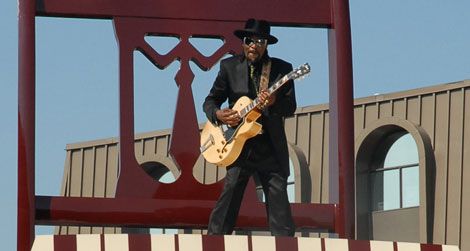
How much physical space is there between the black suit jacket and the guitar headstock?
8.1 inches

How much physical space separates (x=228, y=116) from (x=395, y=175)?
35029 mm

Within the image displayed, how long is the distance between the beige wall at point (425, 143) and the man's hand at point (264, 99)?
30917 mm

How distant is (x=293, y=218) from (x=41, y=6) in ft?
7.19

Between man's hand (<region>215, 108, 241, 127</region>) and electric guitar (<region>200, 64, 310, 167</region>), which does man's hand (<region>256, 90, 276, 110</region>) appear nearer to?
electric guitar (<region>200, 64, 310, 167</region>)

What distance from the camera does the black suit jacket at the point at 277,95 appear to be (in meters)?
9.81

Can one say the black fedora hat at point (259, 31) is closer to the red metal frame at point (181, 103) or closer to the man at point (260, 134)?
the man at point (260, 134)

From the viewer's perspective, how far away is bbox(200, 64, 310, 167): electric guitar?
9.66 meters

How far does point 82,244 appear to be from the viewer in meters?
8.19

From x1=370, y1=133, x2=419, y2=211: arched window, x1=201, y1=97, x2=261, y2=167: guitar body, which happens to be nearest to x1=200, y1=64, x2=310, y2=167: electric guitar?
x1=201, y1=97, x2=261, y2=167: guitar body

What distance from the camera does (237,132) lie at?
9.84 m

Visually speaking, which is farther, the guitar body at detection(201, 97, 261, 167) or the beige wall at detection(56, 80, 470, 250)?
the beige wall at detection(56, 80, 470, 250)

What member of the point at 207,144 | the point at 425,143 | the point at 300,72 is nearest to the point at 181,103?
the point at 207,144

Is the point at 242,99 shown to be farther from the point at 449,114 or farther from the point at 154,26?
the point at 449,114

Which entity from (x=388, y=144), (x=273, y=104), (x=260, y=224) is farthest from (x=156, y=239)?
(x=388, y=144)
